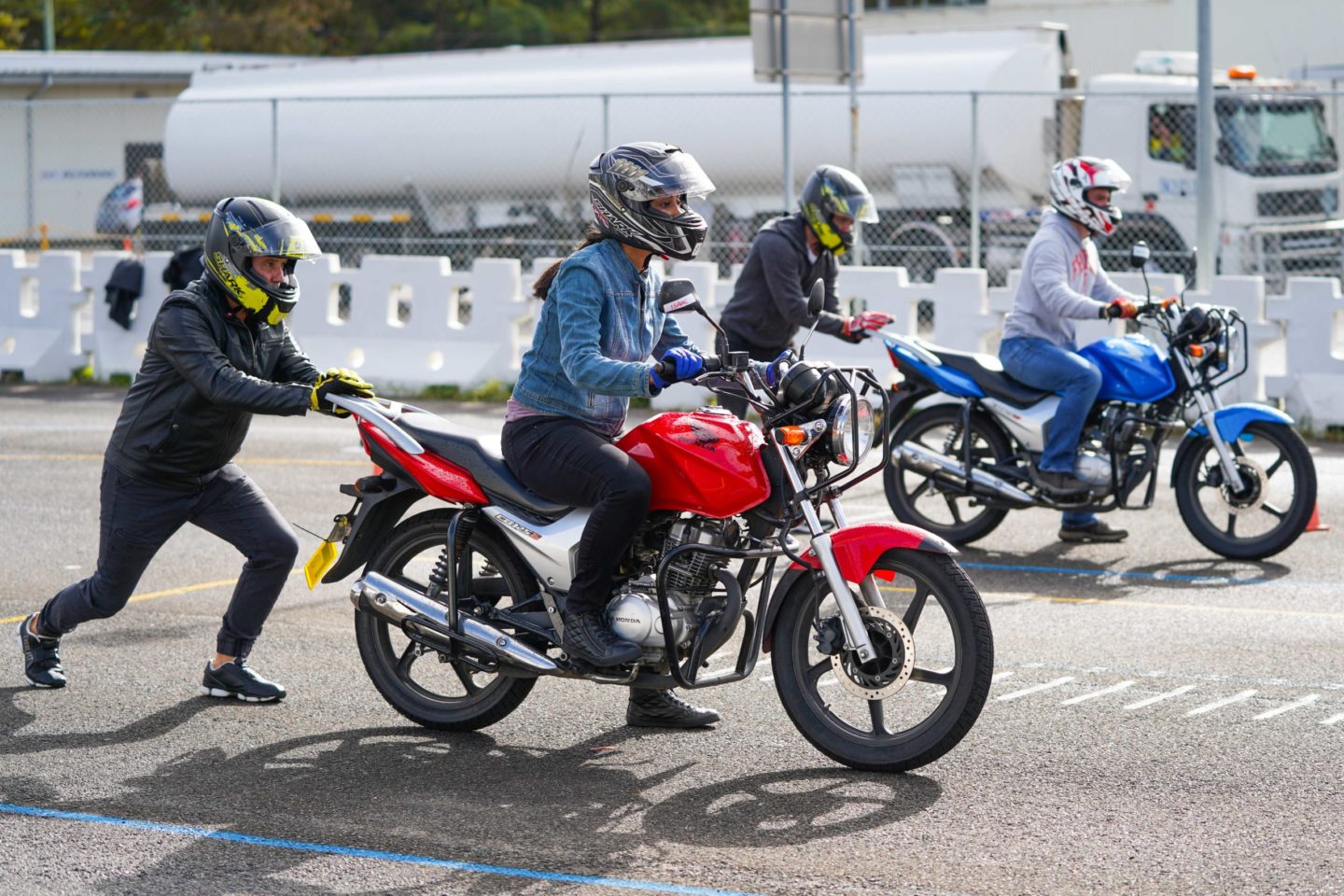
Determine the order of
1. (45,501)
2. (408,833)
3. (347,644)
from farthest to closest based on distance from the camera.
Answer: (45,501) → (347,644) → (408,833)

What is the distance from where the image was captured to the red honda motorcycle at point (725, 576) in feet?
18.9

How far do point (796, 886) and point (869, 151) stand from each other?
1982 cm

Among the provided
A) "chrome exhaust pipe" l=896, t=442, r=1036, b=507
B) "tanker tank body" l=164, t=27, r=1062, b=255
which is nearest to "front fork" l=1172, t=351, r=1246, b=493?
"chrome exhaust pipe" l=896, t=442, r=1036, b=507

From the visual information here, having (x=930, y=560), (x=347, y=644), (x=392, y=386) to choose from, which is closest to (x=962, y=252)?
(x=392, y=386)

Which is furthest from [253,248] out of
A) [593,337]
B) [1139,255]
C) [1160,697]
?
[1139,255]

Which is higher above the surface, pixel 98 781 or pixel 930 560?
pixel 930 560

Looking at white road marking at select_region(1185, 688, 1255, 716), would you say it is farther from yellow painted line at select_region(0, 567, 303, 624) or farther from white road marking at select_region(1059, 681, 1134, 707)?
yellow painted line at select_region(0, 567, 303, 624)

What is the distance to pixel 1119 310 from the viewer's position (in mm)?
9680

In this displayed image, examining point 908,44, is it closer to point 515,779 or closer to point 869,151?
point 869,151

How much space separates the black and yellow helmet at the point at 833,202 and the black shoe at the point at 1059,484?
5.40 ft

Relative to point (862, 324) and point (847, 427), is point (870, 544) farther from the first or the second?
point (862, 324)

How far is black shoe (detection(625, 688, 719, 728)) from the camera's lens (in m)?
6.55

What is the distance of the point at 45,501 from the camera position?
11648mm

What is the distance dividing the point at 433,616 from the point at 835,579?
1.46 metres
